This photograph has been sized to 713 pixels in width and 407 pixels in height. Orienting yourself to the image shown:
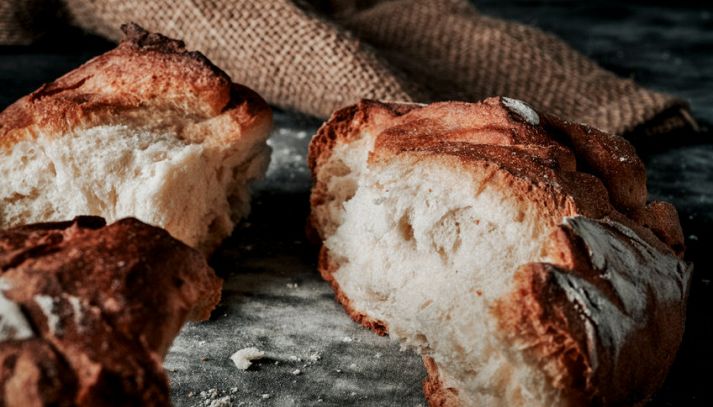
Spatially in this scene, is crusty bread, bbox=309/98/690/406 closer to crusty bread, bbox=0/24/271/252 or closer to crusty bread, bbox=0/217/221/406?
crusty bread, bbox=0/24/271/252

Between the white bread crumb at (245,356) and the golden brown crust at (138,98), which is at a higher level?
the golden brown crust at (138,98)

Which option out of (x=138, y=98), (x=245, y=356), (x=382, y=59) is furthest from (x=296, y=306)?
(x=382, y=59)

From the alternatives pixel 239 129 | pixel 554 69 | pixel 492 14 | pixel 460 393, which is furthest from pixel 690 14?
pixel 460 393

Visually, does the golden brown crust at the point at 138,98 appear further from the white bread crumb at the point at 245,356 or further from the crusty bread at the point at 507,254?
the white bread crumb at the point at 245,356

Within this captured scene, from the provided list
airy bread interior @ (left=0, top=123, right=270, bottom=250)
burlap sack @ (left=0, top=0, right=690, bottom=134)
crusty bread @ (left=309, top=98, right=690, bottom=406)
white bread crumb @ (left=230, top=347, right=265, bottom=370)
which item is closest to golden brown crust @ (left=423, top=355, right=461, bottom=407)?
crusty bread @ (left=309, top=98, right=690, bottom=406)

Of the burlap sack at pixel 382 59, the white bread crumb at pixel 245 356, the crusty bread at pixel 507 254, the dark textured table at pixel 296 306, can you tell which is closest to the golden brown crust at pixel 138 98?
the crusty bread at pixel 507 254

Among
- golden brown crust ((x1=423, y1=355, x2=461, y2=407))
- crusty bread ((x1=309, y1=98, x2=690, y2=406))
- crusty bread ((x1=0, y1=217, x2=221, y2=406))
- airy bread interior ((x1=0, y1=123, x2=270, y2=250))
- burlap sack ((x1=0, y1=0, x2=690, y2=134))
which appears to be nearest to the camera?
crusty bread ((x1=0, y1=217, x2=221, y2=406))

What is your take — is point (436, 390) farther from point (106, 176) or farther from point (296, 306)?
point (106, 176)

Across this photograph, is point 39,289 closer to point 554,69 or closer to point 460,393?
point 460,393
